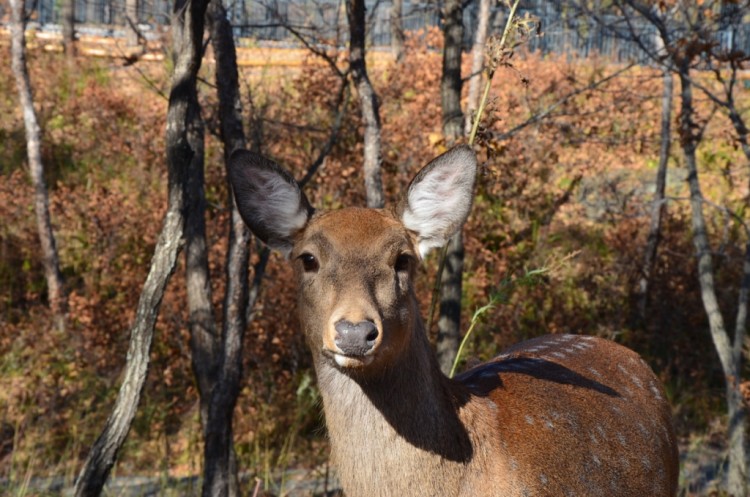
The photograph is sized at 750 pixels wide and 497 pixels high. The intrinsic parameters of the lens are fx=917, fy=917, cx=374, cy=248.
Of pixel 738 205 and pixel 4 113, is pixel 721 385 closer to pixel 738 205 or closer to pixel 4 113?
pixel 738 205

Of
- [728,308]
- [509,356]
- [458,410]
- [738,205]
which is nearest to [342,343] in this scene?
[458,410]

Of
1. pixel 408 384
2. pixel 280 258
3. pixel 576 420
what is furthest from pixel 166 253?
pixel 280 258

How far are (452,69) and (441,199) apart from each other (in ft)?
13.2

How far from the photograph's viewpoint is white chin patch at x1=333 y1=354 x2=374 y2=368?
9.53 ft

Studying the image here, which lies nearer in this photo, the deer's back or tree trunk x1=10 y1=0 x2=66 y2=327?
the deer's back

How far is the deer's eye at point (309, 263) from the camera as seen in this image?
11.0ft

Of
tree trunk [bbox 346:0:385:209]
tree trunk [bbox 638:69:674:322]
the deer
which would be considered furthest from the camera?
tree trunk [bbox 638:69:674:322]

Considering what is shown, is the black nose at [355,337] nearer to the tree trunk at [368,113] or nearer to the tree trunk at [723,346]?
the tree trunk at [368,113]

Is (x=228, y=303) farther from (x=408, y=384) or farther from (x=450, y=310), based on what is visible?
(x=408, y=384)

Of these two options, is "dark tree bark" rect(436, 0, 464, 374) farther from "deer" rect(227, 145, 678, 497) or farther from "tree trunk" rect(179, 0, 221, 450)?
"deer" rect(227, 145, 678, 497)

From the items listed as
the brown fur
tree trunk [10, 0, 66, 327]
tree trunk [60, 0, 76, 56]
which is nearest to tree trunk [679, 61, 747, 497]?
the brown fur

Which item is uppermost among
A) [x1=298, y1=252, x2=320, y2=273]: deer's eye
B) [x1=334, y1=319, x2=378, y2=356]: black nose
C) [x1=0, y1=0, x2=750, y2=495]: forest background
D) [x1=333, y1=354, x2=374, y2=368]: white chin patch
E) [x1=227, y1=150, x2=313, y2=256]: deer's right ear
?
[x1=227, y1=150, x2=313, y2=256]: deer's right ear

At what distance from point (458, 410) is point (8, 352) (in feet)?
37.6

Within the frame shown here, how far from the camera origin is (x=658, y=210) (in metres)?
13.5
